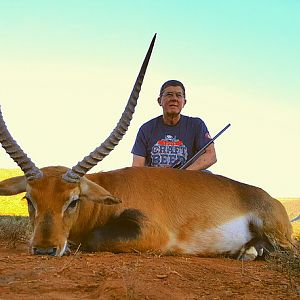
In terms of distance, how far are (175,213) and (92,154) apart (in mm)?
1415

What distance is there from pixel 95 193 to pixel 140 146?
409cm

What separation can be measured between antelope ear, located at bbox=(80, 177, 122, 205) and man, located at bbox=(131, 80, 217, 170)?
12.2 ft

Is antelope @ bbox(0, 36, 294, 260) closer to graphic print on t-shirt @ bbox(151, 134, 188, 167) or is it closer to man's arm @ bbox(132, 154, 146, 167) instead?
graphic print on t-shirt @ bbox(151, 134, 188, 167)

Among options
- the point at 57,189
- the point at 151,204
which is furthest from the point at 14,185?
the point at 151,204

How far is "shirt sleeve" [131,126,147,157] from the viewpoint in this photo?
10438 mm

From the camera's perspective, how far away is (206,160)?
33.5 feet

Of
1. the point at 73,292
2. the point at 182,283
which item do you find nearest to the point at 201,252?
the point at 182,283

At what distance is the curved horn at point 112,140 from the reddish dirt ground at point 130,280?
1.26 m

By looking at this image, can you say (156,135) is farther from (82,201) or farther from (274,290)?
(274,290)

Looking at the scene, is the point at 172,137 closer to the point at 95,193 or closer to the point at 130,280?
the point at 95,193

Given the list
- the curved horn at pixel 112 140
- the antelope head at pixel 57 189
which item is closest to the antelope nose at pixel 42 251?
the antelope head at pixel 57 189

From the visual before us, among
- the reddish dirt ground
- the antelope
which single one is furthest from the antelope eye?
the reddish dirt ground

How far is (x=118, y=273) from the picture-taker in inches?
173

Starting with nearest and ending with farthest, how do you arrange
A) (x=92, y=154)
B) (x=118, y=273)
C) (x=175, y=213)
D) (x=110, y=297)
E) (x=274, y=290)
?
(x=110, y=297)
(x=274, y=290)
(x=118, y=273)
(x=92, y=154)
(x=175, y=213)
